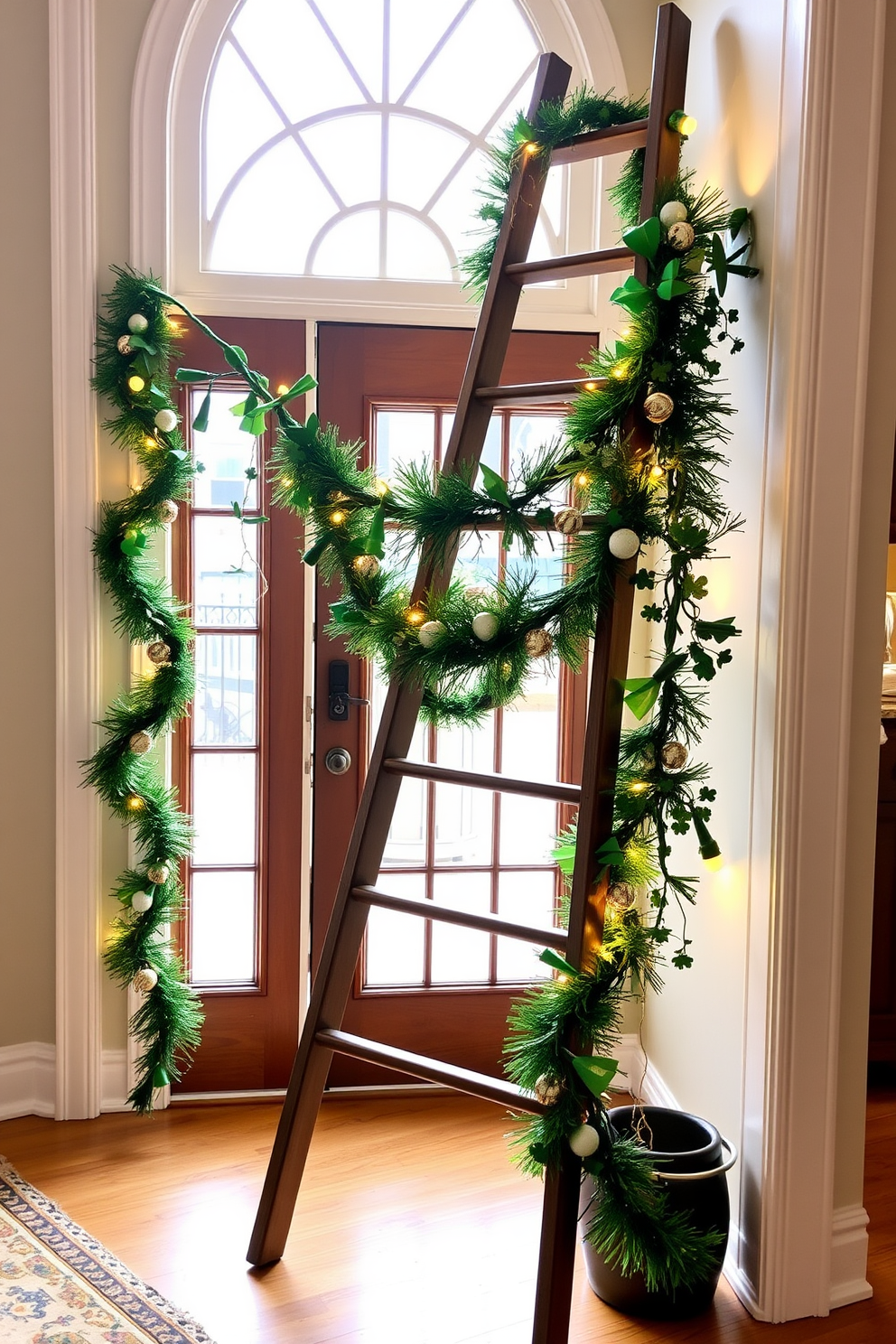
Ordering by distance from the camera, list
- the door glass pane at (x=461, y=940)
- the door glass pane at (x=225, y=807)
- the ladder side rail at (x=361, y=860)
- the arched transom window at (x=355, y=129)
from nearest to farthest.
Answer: the ladder side rail at (x=361, y=860) → the arched transom window at (x=355, y=129) → the door glass pane at (x=225, y=807) → the door glass pane at (x=461, y=940)

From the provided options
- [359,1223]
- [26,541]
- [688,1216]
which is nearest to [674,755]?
[688,1216]

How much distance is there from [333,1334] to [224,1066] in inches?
40.0

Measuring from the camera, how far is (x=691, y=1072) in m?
2.62

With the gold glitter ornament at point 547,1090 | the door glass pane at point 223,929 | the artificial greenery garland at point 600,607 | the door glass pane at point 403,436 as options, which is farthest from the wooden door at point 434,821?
the gold glitter ornament at point 547,1090

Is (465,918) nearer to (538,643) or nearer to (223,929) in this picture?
(538,643)

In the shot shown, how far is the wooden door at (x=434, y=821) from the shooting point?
296cm

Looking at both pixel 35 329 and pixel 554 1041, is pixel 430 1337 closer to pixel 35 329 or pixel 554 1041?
pixel 554 1041

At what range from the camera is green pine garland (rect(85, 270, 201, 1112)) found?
2734mm

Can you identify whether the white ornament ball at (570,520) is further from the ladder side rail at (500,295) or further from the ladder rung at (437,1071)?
the ladder rung at (437,1071)

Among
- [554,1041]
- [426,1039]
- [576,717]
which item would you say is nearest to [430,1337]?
[554,1041]

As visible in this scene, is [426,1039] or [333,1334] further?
[426,1039]

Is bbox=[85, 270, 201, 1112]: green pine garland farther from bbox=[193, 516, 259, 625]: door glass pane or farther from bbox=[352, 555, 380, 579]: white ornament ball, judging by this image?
bbox=[352, 555, 380, 579]: white ornament ball

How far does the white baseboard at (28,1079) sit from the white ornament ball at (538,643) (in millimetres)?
1682

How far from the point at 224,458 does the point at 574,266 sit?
106 centimetres
